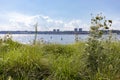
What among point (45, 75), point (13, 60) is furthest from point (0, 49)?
point (45, 75)

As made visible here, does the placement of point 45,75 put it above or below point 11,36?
below

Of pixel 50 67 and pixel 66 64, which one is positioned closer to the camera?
pixel 66 64

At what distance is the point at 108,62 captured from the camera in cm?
694

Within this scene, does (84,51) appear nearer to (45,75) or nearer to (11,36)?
(45,75)

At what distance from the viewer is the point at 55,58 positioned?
23.4 ft

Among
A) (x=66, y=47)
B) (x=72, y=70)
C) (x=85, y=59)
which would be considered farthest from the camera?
(x=66, y=47)

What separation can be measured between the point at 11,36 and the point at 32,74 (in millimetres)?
3348

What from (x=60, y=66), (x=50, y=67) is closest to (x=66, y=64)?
(x=60, y=66)

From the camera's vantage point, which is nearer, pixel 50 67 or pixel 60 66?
pixel 60 66

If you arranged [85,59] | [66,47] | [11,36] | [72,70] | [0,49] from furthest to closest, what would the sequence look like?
A: [11,36]
[66,47]
[0,49]
[85,59]
[72,70]

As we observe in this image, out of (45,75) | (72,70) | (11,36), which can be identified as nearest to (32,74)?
(45,75)

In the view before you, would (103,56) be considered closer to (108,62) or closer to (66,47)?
(108,62)

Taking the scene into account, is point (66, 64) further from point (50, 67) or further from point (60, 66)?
point (50, 67)

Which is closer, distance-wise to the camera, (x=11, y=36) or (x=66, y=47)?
(x=66, y=47)
